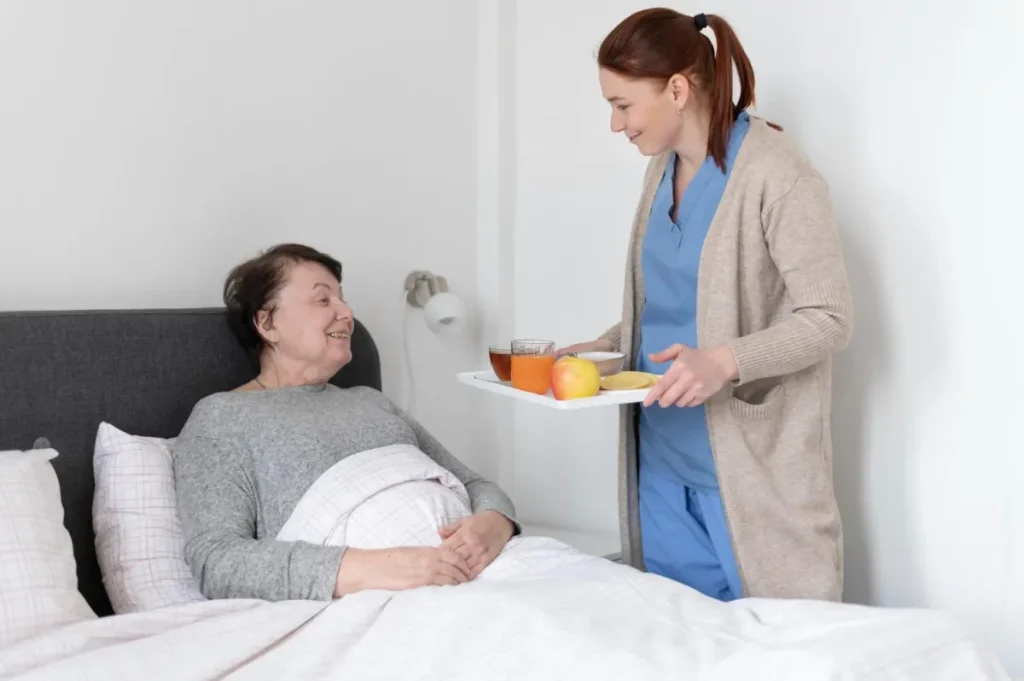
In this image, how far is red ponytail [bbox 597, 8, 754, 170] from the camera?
1.94 metres

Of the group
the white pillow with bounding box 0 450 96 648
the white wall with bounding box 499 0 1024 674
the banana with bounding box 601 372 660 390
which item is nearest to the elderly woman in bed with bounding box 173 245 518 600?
the white pillow with bounding box 0 450 96 648

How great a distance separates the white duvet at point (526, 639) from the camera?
1.44m

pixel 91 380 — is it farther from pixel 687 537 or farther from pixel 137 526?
pixel 687 537

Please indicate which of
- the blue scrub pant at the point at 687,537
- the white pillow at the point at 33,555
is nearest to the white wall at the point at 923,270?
the blue scrub pant at the point at 687,537

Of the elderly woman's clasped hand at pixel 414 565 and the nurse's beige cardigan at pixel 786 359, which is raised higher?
the nurse's beige cardigan at pixel 786 359

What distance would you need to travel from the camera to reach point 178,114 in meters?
2.42

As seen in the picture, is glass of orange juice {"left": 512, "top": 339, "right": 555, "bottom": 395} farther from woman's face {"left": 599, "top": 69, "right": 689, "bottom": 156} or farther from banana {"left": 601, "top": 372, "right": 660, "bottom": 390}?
woman's face {"left": 599, "top": 69, "right": 689, "bottom": 156}

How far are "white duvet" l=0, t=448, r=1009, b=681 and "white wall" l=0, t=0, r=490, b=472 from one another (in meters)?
0.93

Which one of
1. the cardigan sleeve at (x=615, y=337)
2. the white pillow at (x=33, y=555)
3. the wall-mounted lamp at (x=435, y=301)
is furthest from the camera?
the wall-mounted lamp at (x=435, y=301)

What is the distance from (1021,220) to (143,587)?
1807 mm

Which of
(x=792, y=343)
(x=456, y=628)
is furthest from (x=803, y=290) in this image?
(x=456, y=628)

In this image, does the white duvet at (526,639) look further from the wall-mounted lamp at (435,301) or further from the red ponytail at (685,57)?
the wall-mounted lamp at (435,301)

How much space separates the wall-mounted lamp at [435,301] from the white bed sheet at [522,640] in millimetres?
1173

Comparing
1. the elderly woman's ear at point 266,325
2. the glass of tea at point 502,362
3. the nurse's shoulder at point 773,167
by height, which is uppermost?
the nurse's shoulder at point 773,167
